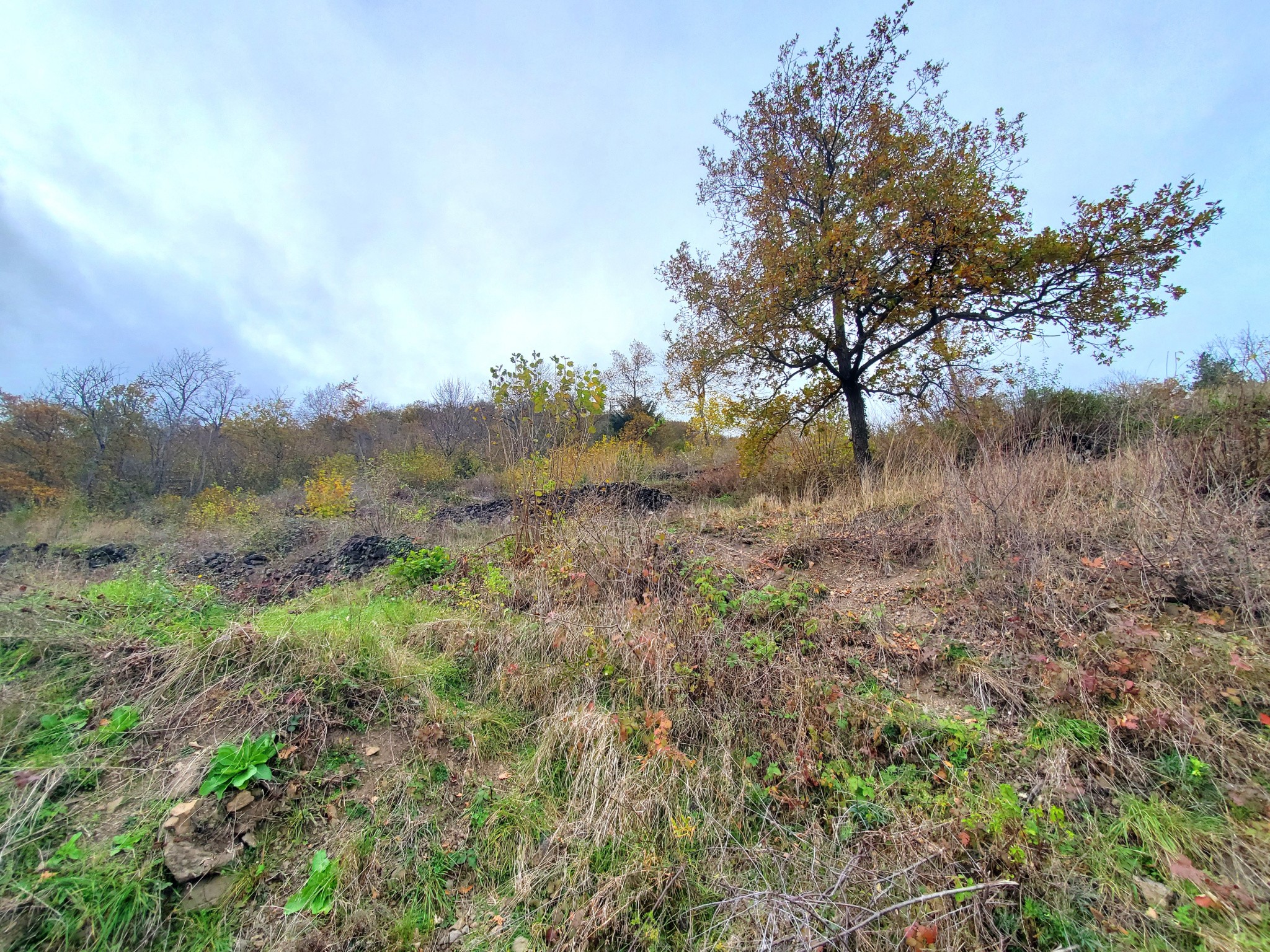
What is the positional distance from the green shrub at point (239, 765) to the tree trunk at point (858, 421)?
9.16 m

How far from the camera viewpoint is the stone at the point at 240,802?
1.96m

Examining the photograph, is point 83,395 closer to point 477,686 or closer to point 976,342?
point 477,686

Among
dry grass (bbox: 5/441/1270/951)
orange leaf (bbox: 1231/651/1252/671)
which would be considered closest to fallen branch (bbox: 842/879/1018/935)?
dry grass (bbox: 5/441/1270/951)

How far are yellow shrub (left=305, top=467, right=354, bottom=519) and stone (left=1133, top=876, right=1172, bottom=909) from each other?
11701 mm

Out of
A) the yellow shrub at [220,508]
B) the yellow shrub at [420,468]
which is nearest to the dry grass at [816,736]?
the yellow shrub at [220,508]

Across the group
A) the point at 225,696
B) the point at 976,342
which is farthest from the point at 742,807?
the point at 976,342

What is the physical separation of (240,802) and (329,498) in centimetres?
1021

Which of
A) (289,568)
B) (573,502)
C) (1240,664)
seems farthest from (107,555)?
(1240,664)

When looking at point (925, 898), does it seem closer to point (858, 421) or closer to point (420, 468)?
point (858, 421)

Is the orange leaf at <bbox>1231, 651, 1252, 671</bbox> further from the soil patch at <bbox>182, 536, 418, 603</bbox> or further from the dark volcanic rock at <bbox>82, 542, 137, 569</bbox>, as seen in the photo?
the dark volcanic rock at <bbox>82, 542, 137, 569</bbox>

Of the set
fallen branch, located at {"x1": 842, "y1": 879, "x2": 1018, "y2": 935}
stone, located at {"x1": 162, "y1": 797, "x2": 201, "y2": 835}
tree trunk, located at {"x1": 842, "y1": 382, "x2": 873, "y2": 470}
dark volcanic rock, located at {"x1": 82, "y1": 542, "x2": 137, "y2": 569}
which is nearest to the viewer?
fallen branch, located at {"x1": 842, "y1": 879, "x2": 1018, "y2": 935}

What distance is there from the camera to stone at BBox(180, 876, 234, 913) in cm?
171

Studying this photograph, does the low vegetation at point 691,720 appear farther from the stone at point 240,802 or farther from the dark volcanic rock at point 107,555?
the dark volcanic rock at point 107,555

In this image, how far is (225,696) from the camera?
8.04 feet
